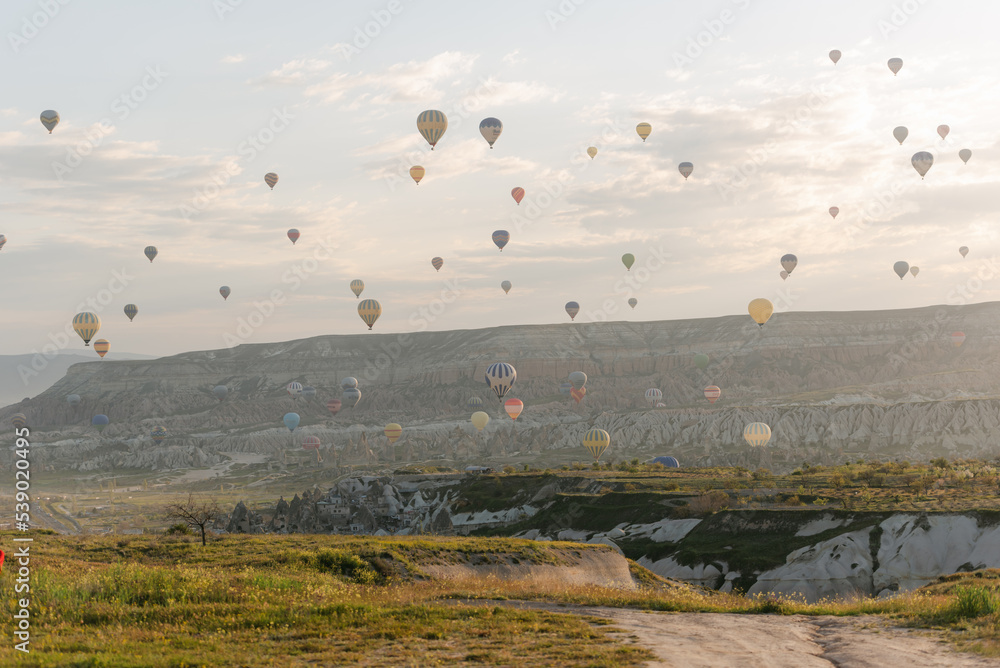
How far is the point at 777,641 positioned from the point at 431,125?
7033 centimetres

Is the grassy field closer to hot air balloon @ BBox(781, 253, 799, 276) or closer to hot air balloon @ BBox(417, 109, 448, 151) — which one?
hot air balloon @ BBox(417, 109, 448, 151)

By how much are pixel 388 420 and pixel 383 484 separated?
339ft

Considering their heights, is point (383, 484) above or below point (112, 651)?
below

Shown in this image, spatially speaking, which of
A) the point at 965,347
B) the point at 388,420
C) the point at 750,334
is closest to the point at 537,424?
the point at 388,420

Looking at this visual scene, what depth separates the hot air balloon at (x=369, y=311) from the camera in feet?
390

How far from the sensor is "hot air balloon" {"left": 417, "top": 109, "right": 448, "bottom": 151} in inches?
3201

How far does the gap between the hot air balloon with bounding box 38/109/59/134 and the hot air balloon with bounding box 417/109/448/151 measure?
40930 millimetres

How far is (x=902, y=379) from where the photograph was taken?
497 feet

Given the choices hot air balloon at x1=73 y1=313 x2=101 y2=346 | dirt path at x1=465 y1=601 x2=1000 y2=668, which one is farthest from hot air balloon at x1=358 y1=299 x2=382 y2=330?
dirt path at x1=465 y1=601 x2=1000 y2=668

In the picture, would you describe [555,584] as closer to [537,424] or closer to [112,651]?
[112,651]

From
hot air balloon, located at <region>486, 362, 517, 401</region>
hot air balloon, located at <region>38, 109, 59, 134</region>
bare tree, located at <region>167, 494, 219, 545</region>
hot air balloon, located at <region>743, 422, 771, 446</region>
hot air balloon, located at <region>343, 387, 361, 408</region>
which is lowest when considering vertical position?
hot air balloon, located at <region>743, 422, 771, 446</region>

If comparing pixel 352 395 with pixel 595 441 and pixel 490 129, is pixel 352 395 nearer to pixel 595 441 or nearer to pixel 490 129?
pixel 595 441

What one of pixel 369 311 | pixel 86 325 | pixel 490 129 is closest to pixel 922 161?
pixel 490 129

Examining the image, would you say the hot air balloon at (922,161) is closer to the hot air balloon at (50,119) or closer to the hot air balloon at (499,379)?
the hot air balloon at (499,379)
